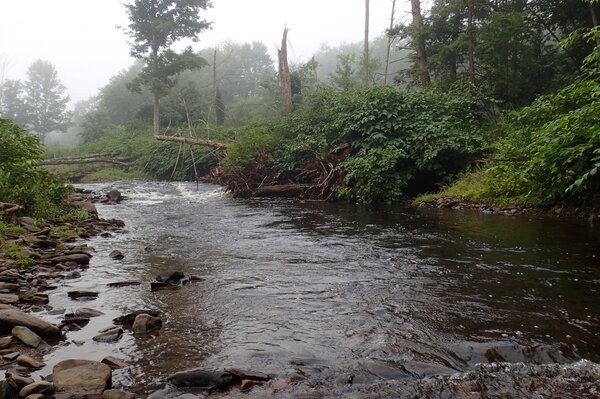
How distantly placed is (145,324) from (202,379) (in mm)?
1024

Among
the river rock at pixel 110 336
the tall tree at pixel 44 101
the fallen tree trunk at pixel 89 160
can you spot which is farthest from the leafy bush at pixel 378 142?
the tall tree at pixel 44 101

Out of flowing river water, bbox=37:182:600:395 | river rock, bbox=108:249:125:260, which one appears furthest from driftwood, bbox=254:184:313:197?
river rock, bbox=108:249:125:260

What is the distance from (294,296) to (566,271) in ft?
10.2

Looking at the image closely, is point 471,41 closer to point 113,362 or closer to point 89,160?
point 113,362

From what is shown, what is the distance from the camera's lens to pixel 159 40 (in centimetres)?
3528

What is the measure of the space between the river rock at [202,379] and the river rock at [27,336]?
1146 mm

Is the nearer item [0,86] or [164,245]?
[164,245]

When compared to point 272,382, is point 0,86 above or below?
above

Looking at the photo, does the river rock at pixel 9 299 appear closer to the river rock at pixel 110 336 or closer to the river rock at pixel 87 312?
the river rock at pixel 87 312

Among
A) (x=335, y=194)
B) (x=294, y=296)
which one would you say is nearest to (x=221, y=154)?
(x=335, y=194)

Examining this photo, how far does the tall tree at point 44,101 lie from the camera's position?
63.1m

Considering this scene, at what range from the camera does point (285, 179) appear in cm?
1625

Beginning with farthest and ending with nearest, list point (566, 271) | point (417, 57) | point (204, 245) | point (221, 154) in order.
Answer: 1. point (221, 154)
2. point (417, 57)
3. point (204, 245)
4. point (566, 271)

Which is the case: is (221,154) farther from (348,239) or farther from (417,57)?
(348,239)
